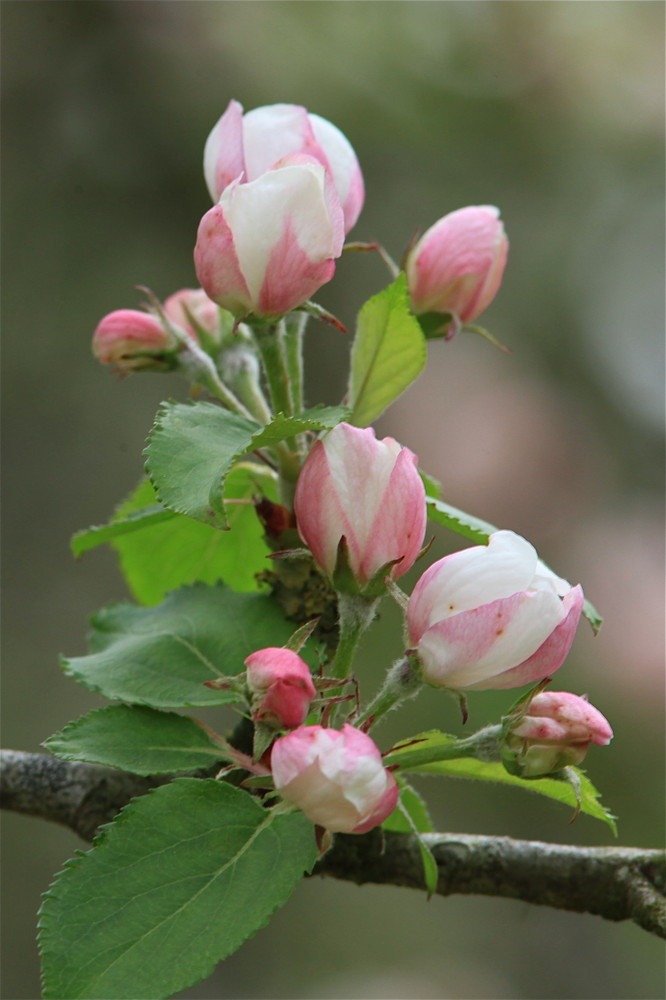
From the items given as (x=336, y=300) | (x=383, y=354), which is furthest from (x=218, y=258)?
(x=336, y=300)

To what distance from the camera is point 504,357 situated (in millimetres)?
2012

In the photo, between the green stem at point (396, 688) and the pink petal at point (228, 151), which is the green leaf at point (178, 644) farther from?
the pink petal at point (228, 151)

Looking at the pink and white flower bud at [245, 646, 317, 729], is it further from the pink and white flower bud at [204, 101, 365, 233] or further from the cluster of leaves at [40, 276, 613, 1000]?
the pink and white flower bud at [204, 101, 365, 233]

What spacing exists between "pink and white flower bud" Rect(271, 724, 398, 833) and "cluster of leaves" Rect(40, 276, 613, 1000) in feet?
0.19

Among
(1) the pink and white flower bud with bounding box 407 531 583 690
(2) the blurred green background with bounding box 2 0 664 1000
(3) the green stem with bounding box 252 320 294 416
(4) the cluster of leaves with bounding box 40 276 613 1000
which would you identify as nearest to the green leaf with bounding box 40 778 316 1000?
(4) the cluster of leaves with bounding box 40 276 613 1000

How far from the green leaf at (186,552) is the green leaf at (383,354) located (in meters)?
0.14

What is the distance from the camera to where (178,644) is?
59cm

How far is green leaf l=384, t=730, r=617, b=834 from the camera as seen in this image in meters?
0.50

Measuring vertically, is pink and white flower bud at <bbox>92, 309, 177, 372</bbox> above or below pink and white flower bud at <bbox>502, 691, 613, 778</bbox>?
above

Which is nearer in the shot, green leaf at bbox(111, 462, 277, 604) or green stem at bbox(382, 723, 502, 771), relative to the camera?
green stem at bbox(382, 723, 502, 771)

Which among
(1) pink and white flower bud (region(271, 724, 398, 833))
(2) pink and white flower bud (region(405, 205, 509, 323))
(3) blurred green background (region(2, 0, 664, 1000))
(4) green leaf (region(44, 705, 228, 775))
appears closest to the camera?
(1) pink and white flower bud (region(271, 724, 398, 833))

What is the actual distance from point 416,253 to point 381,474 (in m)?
0.22

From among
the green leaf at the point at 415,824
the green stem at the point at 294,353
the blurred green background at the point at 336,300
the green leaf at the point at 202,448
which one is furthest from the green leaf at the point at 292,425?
the blurred green background at the point at 336,300

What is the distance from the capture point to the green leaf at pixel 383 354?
56cm
